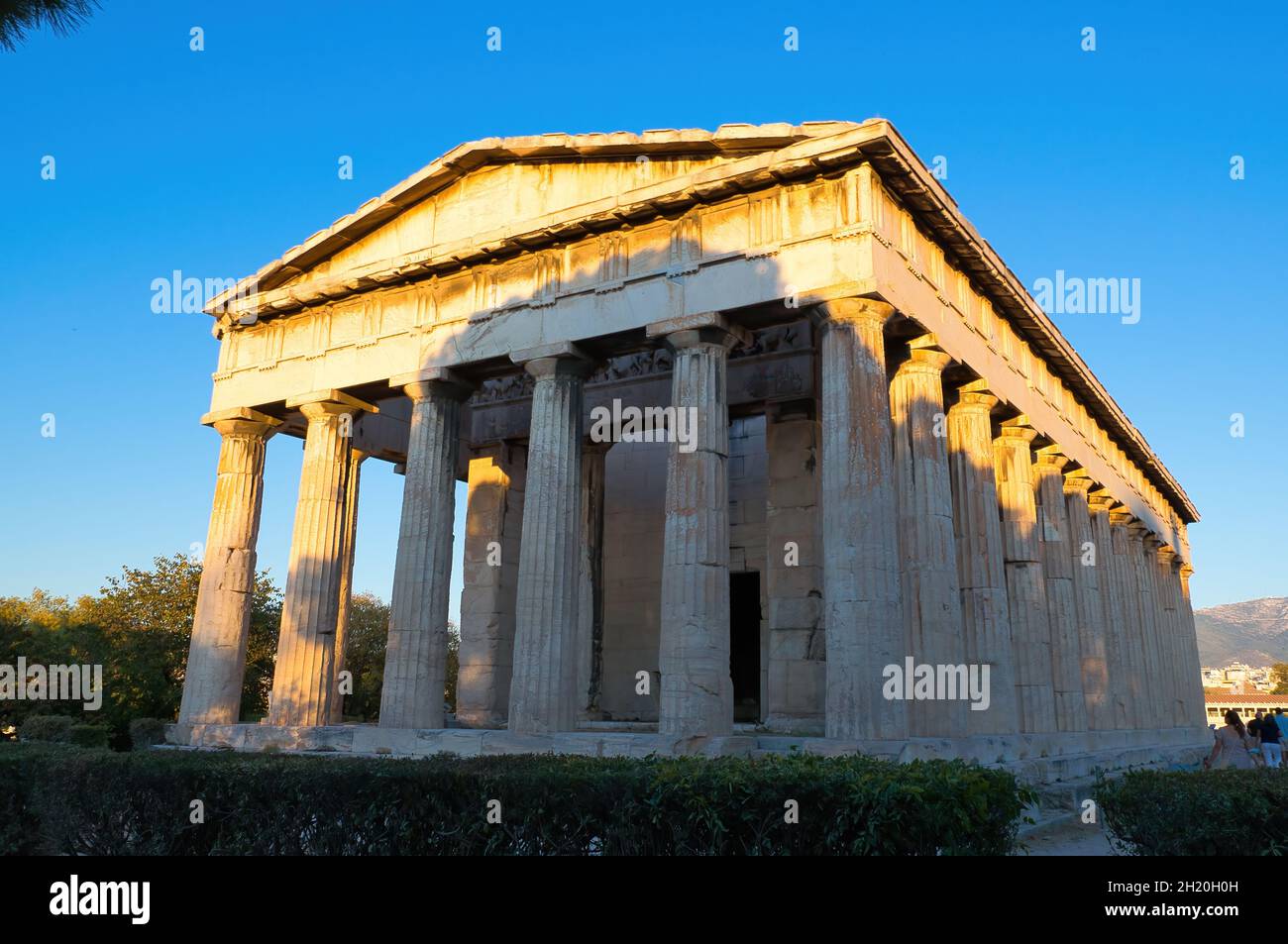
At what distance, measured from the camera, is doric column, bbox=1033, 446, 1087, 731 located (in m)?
22.6

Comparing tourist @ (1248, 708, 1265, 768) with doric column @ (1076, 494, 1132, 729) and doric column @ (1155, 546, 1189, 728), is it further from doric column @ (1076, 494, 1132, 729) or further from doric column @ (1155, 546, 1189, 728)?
doric column @ (1155, 546, 1189, 728)

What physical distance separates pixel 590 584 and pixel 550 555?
7.07 m

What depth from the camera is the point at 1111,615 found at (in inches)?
1133

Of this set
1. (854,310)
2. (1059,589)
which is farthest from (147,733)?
(1059,589)

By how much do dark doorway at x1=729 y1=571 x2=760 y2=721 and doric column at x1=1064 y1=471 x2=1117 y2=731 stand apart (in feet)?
26.5

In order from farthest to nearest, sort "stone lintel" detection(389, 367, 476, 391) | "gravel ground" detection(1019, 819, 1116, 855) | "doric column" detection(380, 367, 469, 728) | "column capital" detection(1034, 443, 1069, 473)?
1. "column capital" detection(1034, 443, 1069, 473)
2. "stone lintel" detection(389, 367, 476, 391)
3. "doric column" detection(380, 367, 469, 728)
4. "gravel ground" detection(1019, 819, 1116, 855)

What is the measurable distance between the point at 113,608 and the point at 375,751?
2626cm

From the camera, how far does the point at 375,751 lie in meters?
18.5

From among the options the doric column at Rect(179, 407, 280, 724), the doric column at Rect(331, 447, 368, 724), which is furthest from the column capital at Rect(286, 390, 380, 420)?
the doric column at Rect(179, 407, 280, 724)

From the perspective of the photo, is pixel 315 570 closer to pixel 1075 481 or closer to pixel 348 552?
pixel 348 552

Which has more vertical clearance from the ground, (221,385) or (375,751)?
(221,385)
